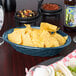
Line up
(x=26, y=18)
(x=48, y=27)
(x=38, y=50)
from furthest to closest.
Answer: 1. (x=26, y=18)
2. (x=48, y=27)
3. (x=38, y=50)

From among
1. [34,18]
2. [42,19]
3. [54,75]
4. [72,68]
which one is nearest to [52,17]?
[42,19]

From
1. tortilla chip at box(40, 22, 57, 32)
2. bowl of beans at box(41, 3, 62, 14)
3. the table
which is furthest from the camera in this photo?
bowl of beans at box(41, 3, 62, 14)

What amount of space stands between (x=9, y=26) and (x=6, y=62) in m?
0.50

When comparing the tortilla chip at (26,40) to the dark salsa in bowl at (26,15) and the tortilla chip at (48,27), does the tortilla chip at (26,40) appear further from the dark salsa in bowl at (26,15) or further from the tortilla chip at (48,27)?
the dark salsa in bowl at (26,15)

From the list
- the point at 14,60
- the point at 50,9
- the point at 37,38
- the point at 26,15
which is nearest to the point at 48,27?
the point at 37,38

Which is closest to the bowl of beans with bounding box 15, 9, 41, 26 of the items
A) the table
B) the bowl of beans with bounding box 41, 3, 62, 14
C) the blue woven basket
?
the bowl of beans with bounding box 41, 3, 62, 14

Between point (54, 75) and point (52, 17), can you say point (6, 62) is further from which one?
point (52, 17)

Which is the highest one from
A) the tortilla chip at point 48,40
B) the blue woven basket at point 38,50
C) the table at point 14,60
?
the tortilla chip at point 48,40

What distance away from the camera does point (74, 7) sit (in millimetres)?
1262

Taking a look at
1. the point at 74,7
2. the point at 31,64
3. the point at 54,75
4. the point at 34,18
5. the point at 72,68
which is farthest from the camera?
the point at 34,18

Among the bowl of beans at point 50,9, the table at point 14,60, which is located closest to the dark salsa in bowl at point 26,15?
the bowl of beans at point 50,9

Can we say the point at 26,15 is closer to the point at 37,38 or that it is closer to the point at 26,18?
the point at 26,18

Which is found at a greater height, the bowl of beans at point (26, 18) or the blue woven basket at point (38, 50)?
the bowl of beans at point (26, 18)

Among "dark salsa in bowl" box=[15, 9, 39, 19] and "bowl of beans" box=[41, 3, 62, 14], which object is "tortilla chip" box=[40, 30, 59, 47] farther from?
Result: "bowl of beans" box=[41, 3, 62, 14]
